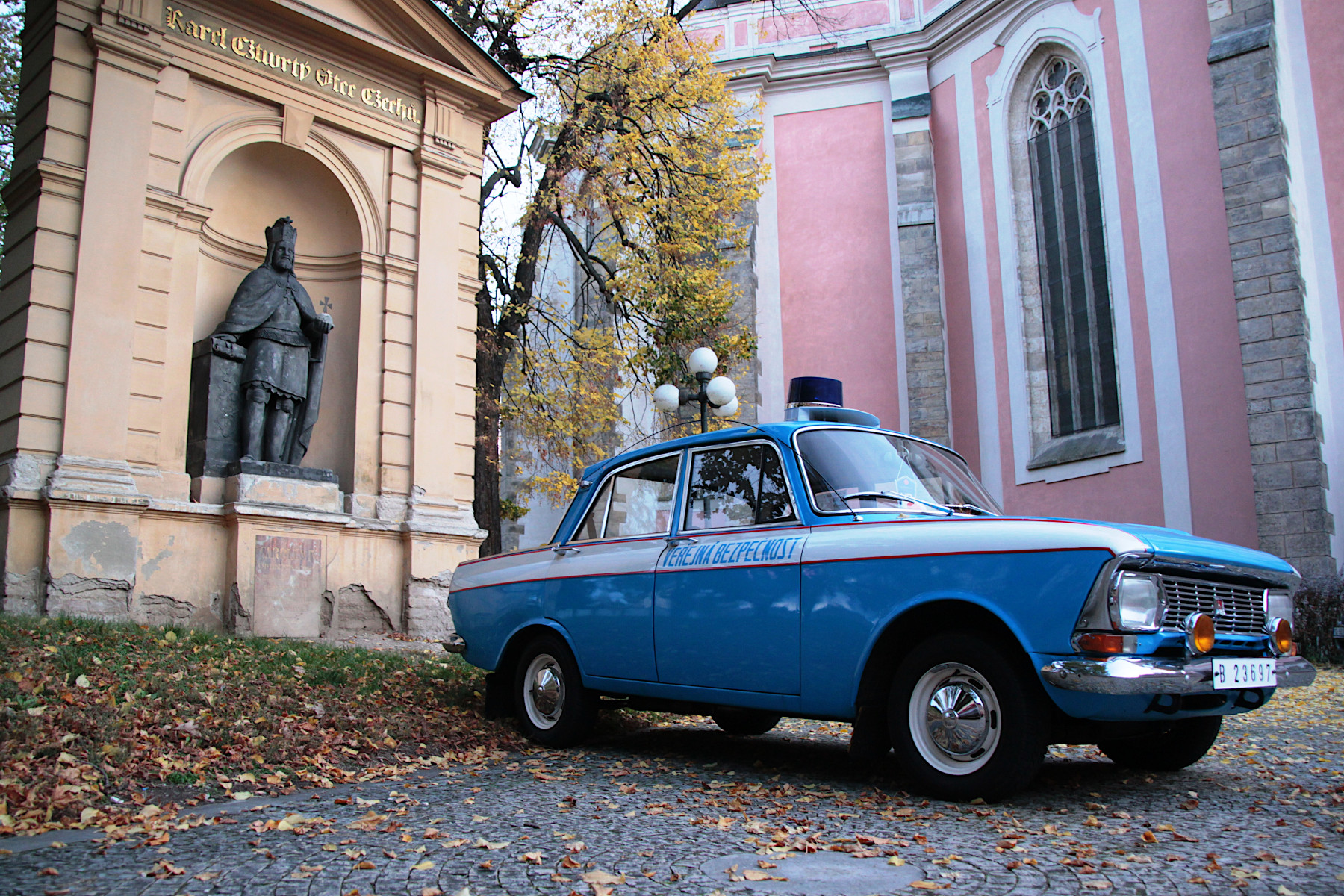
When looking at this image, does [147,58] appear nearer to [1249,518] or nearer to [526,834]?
[526,834]

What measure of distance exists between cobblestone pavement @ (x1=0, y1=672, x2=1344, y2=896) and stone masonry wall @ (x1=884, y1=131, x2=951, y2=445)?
48.4 ft

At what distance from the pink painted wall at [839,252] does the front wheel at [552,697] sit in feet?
50.0

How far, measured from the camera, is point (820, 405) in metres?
6.41

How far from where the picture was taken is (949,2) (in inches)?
814

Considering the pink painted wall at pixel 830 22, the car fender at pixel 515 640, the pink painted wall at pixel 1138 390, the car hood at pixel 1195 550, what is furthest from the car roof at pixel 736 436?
the pink painted wall at pixel 830 22

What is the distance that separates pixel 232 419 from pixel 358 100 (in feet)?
13.8

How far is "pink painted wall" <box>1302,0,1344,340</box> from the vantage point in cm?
1419

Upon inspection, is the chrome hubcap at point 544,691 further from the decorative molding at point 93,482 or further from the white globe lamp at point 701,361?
the white globe lamp at point 701,361

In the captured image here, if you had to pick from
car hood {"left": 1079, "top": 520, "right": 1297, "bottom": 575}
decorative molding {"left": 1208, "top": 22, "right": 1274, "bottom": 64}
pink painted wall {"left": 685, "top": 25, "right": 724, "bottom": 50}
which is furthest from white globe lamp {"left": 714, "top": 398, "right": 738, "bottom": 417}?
pink painted wall {"left": 685, "top": 25, "right": 724, "bottom": 50}

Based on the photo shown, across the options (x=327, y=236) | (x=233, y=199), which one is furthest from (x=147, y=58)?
Answer: (x=327, y=236)

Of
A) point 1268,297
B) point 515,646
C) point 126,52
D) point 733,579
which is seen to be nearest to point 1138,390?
point 1268,297

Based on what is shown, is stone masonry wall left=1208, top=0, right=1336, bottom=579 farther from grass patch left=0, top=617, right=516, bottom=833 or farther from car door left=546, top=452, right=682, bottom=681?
grass patch left=0, top=617, right=516, bottom=833

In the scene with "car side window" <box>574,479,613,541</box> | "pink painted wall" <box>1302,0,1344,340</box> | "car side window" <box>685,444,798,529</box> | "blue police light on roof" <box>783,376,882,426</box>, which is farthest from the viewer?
"pink painted wall" <box>1302,0,1344,340</box>

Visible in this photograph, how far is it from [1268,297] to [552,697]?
1279cm
